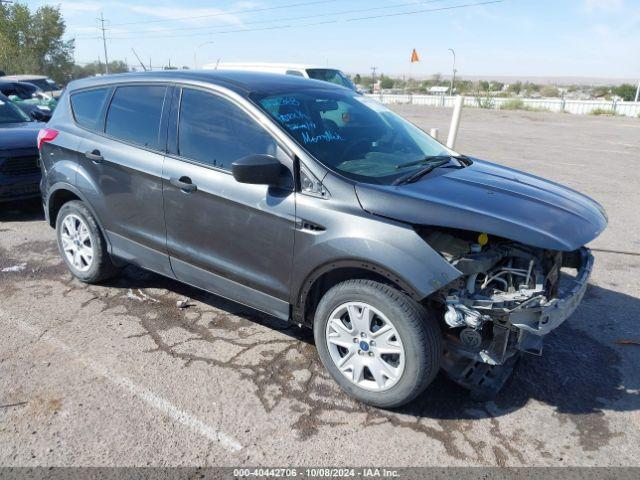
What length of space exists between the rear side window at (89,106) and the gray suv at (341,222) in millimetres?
49

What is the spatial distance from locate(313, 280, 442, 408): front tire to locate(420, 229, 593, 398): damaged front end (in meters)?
0.18

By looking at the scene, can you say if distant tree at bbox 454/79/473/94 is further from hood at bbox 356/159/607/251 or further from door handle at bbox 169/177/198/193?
door handle at bbox 169/177/198/193

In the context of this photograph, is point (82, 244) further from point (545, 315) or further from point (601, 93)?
point (601, 93)

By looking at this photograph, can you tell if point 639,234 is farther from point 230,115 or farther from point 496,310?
point 230,115

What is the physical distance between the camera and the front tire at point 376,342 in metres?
2.90

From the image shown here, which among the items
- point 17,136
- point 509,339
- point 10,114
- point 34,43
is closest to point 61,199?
point 17,136

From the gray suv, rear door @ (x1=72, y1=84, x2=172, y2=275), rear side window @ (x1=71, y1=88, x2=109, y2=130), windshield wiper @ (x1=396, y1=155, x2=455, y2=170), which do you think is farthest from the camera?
rear side window @ (x1=71, y1=88, x2=109, y2=130)

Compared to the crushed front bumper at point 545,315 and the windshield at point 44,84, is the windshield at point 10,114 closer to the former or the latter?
the crushed front bumper at point 545,315

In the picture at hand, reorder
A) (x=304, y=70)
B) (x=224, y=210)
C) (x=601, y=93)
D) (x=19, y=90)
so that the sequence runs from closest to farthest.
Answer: (x=224, y=210) → (x=304, y=70) → (x=19, y=90) → (x=601, y=93)

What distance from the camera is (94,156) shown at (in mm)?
4316

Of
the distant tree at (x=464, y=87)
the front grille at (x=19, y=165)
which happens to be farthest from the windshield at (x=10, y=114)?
the distant tree at (x=464, y=87)

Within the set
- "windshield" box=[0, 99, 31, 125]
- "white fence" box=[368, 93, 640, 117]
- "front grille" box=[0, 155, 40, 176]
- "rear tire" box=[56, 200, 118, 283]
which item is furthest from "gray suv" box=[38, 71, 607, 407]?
"white fence" box=[368, 93, 640, 117]

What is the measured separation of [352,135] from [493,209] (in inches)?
47.5

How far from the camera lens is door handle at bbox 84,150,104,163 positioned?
4.28 m
